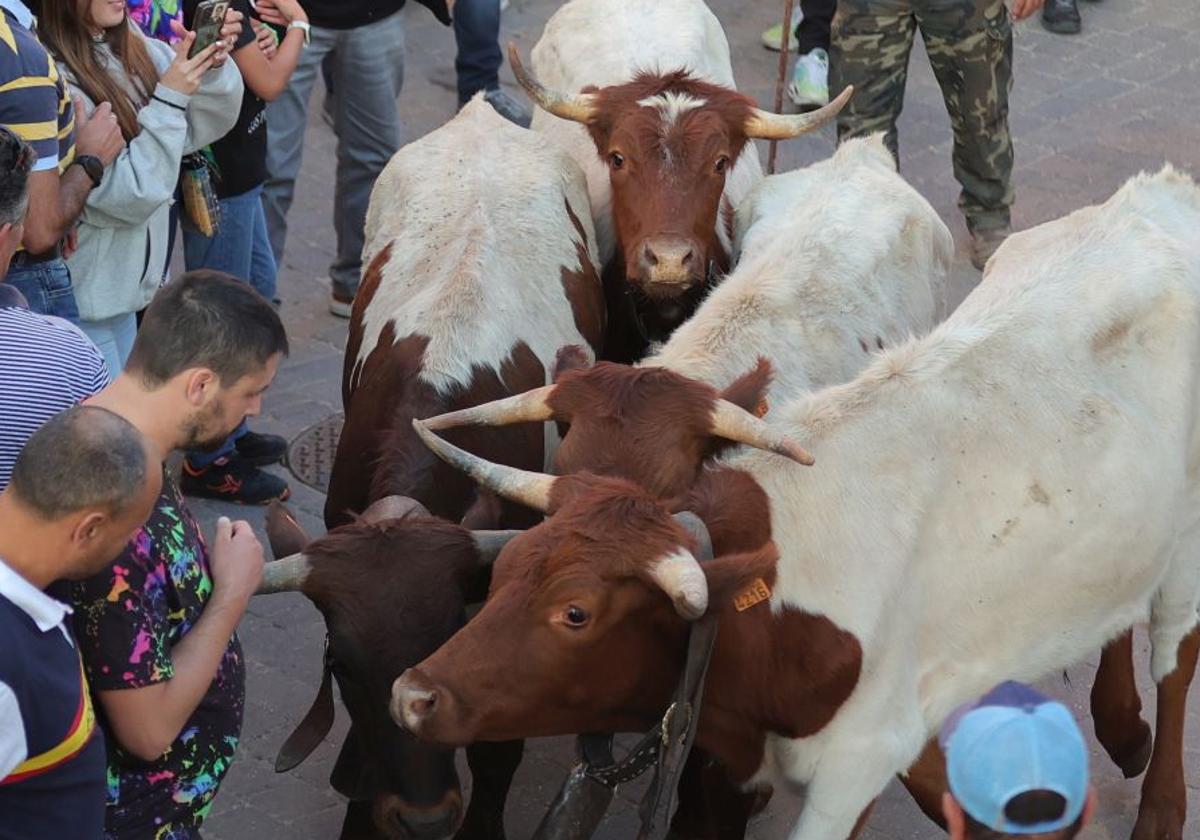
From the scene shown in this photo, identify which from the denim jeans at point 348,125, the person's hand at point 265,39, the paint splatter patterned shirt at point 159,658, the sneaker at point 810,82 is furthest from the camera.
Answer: the sneaker at point 810,82

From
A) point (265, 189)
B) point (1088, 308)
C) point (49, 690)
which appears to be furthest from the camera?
point (265, 189)

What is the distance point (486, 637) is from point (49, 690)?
1129 mm

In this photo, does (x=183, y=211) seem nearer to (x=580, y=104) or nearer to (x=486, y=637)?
(x=580, y=104)

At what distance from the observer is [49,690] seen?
123 inches

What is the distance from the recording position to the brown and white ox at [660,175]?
20.6ft

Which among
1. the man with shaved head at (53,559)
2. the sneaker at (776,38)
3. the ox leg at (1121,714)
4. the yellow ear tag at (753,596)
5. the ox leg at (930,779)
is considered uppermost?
the man with shaved head at (53,559)

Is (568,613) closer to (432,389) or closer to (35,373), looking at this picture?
(35,373)

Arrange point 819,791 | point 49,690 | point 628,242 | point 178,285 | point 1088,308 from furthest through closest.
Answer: point 628,242 → point 1088,308 → point 819,791 → point 178,285 → point 49,690

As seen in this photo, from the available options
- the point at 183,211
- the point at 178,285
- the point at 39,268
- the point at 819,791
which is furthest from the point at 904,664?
the point at 183,211

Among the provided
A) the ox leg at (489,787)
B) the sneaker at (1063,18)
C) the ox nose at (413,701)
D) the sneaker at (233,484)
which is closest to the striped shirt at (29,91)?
the ox nose at (413,701)

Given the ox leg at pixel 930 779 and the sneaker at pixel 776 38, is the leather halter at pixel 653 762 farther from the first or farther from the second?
the sneaker at pixel 776 38

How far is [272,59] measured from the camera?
682 cm

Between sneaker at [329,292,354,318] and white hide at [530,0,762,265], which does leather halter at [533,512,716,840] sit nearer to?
white hide at [530,0,762,265]

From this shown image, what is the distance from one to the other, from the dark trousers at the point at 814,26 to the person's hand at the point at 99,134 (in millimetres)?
6862
